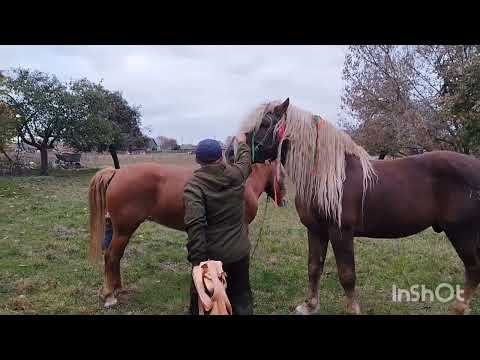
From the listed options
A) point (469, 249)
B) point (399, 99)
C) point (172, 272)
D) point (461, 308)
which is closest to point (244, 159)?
point (469, 249)

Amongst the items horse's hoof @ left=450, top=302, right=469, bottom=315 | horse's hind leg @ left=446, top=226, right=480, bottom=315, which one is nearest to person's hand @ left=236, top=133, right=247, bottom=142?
horse's hind leg @ left=446, top=226, right=480, bottom=315

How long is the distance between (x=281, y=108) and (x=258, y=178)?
138 cm

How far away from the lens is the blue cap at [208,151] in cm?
284

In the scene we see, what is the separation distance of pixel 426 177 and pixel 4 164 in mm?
23211

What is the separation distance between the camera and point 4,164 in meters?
21.8

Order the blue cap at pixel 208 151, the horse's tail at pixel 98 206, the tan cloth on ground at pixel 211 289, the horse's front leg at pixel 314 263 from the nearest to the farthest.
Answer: the tan cloth on ground at pixel 211 289 < the blue cap at pixel 208 151 < the horse's front leg at pixel 314 263 < the horse's tail at pixel 98 206

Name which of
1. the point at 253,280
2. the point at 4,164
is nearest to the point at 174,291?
the point at 253,280

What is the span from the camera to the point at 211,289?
236cm

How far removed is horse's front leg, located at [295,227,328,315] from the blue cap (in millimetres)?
1470

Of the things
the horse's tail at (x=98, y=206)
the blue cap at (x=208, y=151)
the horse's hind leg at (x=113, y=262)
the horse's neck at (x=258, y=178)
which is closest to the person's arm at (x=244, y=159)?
the blue cap at (x=208, y=151)

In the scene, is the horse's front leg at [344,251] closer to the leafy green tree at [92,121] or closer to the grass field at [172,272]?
the grass field at [172,272]

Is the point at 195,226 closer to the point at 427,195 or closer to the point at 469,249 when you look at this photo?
the point at 427,195

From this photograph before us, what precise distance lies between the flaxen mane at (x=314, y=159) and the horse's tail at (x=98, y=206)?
75.7 inches
